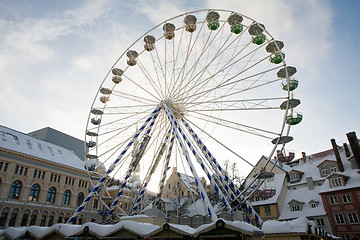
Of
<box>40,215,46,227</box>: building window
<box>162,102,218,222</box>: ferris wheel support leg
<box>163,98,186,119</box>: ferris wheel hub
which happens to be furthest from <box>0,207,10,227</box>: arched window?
<box>163,98,186,119</box>: ferris wheel hub

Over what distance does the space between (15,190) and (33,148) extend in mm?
7053

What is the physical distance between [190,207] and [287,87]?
30.8 m

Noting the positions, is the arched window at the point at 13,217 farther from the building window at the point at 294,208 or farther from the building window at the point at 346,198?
the building window at the point at 346,198

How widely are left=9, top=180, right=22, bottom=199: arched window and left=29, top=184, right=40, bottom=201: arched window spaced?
184cm

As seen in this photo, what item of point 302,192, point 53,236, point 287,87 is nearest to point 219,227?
point 53,236

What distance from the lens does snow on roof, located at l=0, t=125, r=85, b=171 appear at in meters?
34.6

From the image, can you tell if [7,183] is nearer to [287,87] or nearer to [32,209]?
[32,209]

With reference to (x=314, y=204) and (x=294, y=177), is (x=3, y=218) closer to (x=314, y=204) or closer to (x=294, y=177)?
(x=314, y=204)

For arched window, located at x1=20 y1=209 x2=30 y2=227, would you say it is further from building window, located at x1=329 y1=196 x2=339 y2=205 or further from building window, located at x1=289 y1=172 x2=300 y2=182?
building window, located at x1=329 y1=196 x2=339 y2=205

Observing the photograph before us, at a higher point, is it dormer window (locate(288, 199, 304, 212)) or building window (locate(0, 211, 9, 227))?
dormer window (locate(288, 199, 304, 212))

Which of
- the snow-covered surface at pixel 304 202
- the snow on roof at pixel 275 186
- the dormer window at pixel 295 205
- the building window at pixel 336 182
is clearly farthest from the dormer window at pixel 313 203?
the snow on roof at pixel 275 186

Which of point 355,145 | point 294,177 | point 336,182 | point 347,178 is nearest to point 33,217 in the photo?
point 294,177

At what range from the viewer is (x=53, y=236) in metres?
15.3

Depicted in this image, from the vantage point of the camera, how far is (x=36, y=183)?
3572 cm
